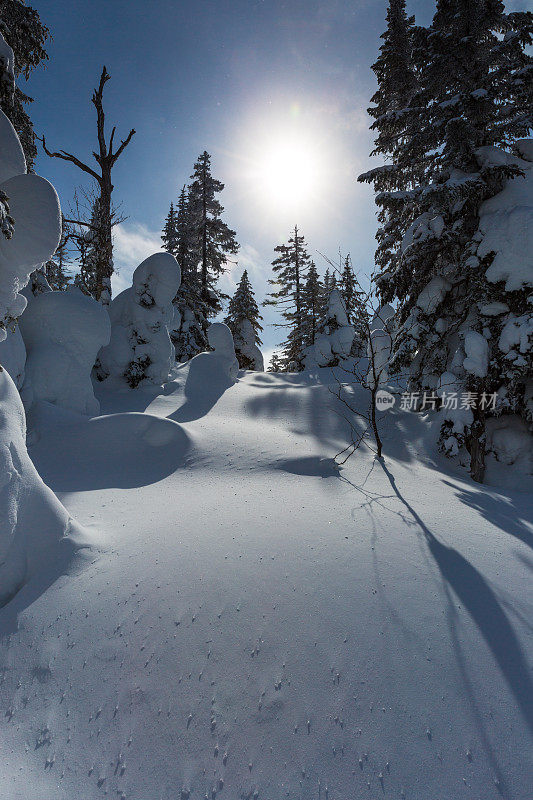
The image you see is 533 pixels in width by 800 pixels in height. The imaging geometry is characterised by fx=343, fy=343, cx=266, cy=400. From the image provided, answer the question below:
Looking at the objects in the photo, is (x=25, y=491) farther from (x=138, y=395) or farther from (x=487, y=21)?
(x=487, y=21)

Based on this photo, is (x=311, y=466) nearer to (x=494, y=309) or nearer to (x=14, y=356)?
(x=14, y=356)

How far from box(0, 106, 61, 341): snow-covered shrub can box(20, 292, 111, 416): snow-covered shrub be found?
4248mm

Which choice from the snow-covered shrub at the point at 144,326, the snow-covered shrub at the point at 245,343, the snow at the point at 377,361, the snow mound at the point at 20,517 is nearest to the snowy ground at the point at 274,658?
the snow mound at the point at 20,517

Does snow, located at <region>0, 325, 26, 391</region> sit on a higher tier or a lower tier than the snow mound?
higher

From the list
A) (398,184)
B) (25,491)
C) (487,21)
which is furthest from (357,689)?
(487,21)

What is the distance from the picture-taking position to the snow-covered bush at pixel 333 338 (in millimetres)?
20344

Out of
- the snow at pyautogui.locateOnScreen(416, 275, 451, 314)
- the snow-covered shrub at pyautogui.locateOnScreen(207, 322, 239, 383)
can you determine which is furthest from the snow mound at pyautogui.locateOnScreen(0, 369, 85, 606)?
the snow-covered shrub at pyautogui.locateOnScreen(207, 322, 239, 383)

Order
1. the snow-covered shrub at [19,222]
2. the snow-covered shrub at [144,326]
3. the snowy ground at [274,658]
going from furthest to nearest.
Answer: the snow-covered shrub at [144,326] < the snow-covered shrub at [19,222] < the snowy ground at [274,658]

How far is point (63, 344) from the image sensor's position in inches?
282

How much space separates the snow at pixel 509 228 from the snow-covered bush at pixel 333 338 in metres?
12.2

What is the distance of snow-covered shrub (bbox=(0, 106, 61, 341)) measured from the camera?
8.95 feet

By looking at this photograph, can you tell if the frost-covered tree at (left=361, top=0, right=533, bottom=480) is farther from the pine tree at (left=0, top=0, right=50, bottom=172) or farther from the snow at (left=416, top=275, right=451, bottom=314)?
the pine tree at (left=0, top=0, right=50, bottom=172)

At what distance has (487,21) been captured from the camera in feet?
26.9

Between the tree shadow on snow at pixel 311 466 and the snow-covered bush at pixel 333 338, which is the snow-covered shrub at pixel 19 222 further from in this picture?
the snow-covered bush at pixel 333 338
